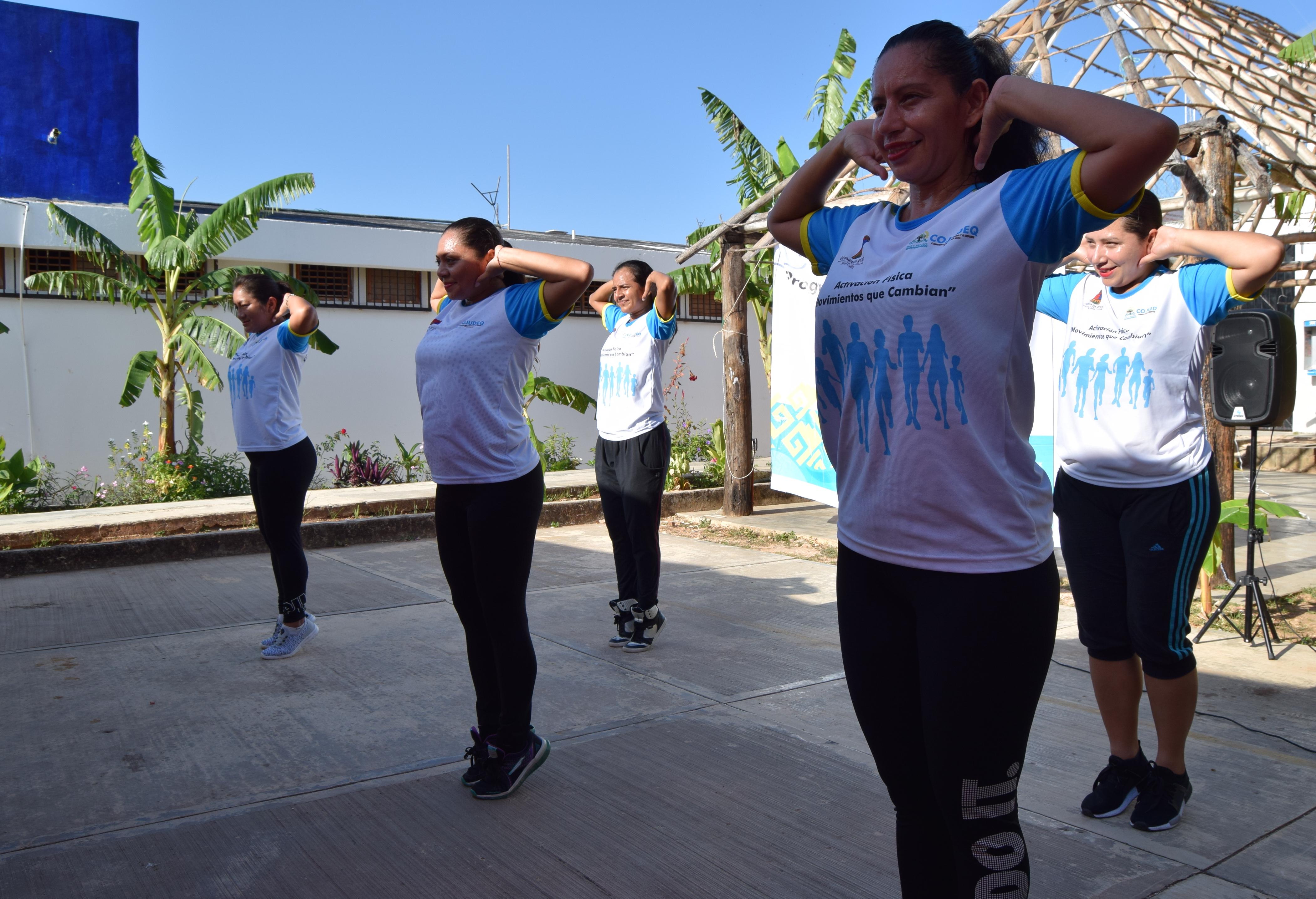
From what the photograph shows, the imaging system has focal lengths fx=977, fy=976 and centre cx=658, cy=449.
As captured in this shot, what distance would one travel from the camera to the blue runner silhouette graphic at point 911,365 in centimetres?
177

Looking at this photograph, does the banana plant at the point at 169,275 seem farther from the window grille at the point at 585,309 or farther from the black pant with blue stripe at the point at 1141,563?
the black pant with blue stripe at the point at 1141,563

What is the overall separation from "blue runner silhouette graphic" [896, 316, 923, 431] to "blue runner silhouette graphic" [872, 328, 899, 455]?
0.02 meters

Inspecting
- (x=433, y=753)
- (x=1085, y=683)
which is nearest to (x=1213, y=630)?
(x=1085, y=683)

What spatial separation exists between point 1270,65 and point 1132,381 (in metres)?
6.65

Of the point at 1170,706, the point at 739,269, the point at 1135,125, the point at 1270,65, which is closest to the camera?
the point at 1135,125

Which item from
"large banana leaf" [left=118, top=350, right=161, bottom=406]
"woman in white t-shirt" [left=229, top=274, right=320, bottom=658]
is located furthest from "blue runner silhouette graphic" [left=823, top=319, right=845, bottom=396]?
"large banana leaf" [left=118, top=350, right=161, bottom=406]

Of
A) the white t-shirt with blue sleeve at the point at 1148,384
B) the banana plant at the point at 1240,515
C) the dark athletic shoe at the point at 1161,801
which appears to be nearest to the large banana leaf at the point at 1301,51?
the banana plant at the point at 1240,515

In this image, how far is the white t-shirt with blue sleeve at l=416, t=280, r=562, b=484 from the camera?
327 centimetres

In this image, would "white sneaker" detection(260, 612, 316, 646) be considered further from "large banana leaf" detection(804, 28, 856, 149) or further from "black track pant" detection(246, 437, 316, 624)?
"large banana leaf" detection(804, 28, 856, 149)

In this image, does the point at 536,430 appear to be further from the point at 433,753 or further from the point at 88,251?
the point at 433,753

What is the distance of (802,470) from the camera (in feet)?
29.0

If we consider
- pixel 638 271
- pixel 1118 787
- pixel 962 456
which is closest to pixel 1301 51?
pixel 638 271

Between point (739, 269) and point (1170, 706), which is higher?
point (739, 269)

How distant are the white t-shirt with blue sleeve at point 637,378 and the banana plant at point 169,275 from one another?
6.79 metres
